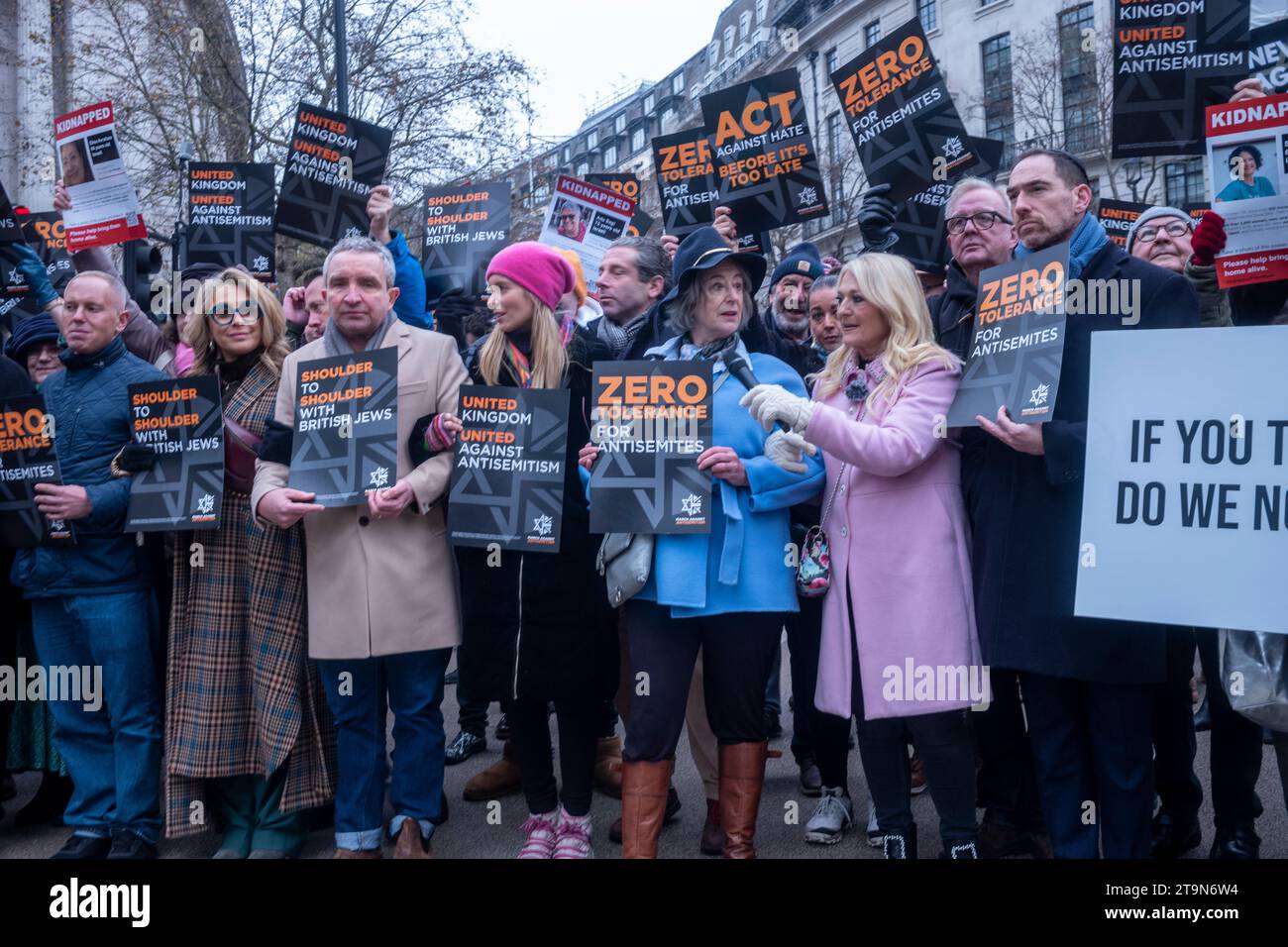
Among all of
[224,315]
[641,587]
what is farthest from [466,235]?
[641,587]

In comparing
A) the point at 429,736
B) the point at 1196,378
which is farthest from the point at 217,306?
the point at 1196,378

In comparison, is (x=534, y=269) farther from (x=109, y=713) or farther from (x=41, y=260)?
(x=41, y=260)

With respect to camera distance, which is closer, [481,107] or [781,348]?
[781,348]

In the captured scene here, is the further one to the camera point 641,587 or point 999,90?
point 999,90

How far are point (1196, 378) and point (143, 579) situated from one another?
163 inches

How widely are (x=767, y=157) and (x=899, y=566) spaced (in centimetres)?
326

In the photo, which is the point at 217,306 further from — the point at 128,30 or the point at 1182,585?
the point at 128,30

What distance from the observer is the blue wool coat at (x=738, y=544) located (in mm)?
4133

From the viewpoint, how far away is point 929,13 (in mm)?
36469

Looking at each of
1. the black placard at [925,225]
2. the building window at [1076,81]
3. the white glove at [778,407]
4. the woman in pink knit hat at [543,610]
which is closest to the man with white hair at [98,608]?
the woman in pink knit hat at [543,610]

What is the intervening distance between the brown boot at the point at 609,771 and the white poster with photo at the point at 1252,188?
331 cm

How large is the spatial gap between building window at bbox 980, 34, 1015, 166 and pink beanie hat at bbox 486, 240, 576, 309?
24421 mm

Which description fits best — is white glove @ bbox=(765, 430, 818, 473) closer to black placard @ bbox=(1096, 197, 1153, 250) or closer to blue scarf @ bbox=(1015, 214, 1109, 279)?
blue scarf @ bbox=(1015, 214, 1109, 279)

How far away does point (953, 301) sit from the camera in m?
4.39
